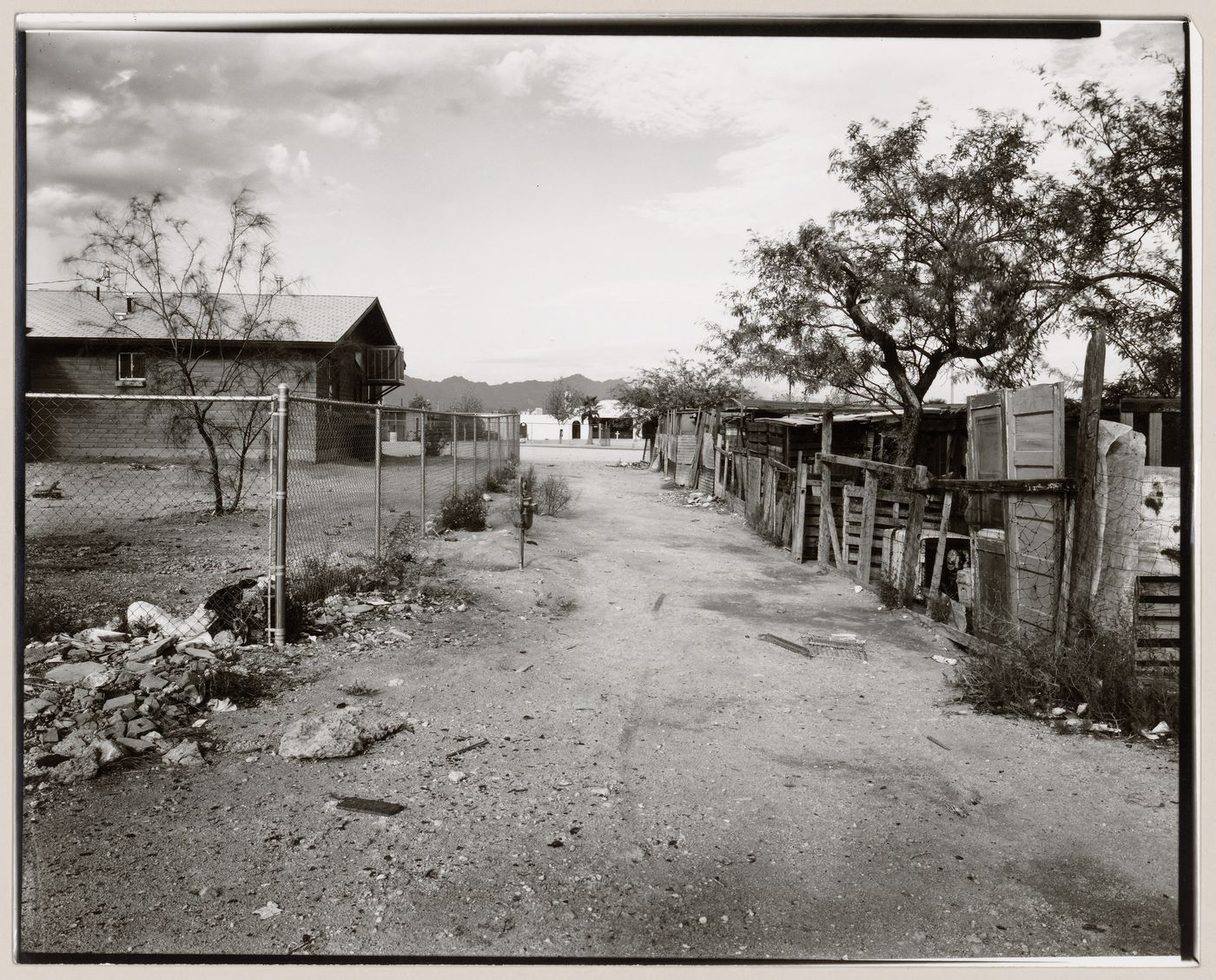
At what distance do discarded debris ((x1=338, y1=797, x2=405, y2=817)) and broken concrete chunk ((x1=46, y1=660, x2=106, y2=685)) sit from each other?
7.18ft

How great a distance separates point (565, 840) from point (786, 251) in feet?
40.7

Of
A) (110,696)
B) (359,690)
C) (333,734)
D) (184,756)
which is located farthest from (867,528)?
(110,696)

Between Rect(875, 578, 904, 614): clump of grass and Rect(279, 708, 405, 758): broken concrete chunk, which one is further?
Rect(875, 578, 904, 614): clump of grass

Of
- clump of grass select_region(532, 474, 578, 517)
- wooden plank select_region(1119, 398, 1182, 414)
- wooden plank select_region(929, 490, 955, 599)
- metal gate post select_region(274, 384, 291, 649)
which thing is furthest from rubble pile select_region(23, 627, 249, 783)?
clump of grass select_region(532, 474, 578, 517)

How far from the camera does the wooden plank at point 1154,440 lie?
9070mm

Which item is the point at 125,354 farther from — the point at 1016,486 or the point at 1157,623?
the point at 1157,623

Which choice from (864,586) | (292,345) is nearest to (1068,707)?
(864,586)

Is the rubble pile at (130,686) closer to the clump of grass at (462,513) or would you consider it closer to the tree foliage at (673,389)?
the clump of grass at (462,513)

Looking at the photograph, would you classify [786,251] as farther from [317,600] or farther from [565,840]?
[565,840]

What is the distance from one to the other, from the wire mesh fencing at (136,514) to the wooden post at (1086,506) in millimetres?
5578

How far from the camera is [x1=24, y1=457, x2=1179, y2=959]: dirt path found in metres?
2.72

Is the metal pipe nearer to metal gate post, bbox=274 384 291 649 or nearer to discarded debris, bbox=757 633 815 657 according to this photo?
metal gate post, bbox=274 384 291 649

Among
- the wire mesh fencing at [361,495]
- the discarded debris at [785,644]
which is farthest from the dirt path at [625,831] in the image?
the wire mesh fencing at [361,495]

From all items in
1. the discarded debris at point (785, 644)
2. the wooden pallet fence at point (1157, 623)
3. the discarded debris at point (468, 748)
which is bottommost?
the discarded debris at point (468, 748)
